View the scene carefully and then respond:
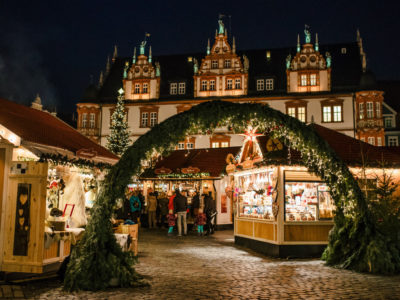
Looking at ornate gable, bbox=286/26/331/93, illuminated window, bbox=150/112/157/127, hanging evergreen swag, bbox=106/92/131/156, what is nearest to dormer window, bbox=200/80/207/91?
illuminated window, bbox=150/112/157/127

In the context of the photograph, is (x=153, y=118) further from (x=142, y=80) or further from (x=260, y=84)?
(x=260, y=84)

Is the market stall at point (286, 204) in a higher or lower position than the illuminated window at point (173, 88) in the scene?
lower

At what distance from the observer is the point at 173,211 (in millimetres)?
17609

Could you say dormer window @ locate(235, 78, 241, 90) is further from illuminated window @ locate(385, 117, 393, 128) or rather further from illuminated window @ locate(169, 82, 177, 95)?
illuminated window @ locate(385, 117, 393, 128)

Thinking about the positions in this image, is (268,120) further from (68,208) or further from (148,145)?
(68,208)

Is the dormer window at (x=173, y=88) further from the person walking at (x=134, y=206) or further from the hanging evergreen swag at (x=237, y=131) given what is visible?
the hanging evergreen swag at (x=237, y=131)

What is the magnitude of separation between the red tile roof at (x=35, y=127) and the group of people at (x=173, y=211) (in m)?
Result: 4.13

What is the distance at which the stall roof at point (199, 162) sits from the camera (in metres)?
22.8

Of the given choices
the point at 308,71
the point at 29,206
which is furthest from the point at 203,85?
the point at 29,206

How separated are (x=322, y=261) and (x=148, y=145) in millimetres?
5497

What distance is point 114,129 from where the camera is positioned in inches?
1184

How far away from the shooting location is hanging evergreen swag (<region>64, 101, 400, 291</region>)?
7.24 meters

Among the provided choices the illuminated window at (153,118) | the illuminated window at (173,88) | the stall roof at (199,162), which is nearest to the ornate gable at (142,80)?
the illuminated window at (173,88)

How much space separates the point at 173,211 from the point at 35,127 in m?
8.89
